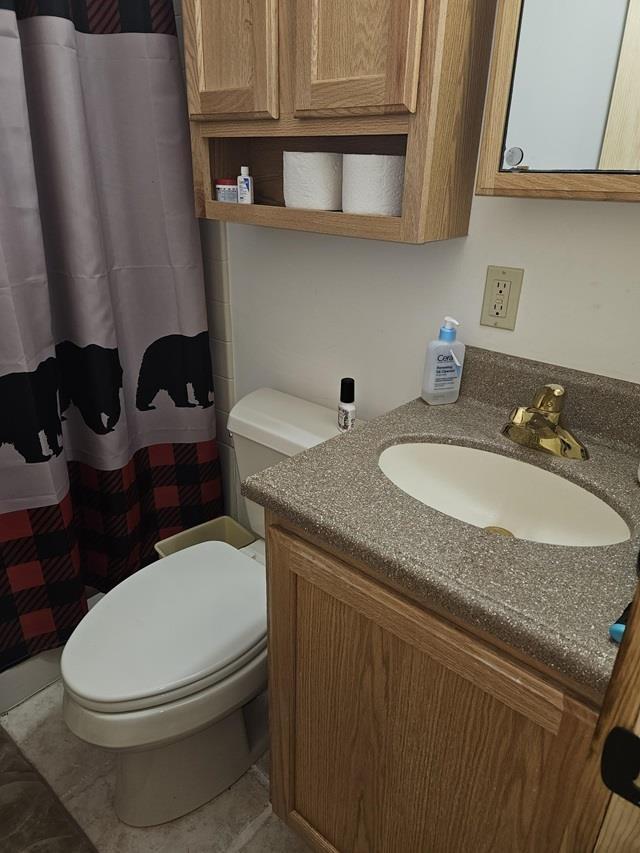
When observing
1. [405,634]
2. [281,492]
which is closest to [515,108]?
[281,492]

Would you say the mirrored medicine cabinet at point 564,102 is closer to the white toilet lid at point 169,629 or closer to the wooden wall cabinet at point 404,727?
the wooden wall cabinet at point 404,727

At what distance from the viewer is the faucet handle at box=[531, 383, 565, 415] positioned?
1.00 m

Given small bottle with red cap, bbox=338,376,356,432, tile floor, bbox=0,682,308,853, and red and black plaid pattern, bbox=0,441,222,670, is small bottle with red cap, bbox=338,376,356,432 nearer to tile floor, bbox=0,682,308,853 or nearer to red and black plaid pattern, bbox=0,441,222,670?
red and black plaid pattern, bbox=0,441,222,670

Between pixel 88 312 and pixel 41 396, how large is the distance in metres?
0.22

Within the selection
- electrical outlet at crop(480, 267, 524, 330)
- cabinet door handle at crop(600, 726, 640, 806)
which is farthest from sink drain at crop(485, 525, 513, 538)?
cabinet door handle at crop(600, 726, 640, 806)

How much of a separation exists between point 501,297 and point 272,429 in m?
0.57

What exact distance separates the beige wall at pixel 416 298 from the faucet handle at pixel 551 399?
85 millimetres

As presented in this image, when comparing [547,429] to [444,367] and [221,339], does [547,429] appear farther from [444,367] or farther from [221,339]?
[221,339]

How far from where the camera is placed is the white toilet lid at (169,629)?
107 centimetres

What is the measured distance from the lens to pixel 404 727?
83 centimetres

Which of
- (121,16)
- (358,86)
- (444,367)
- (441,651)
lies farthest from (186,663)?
(121,16)

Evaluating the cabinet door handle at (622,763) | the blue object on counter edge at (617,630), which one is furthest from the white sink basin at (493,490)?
the cabinet door handle at (622,763)

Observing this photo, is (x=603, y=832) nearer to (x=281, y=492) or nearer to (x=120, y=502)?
(x=281, y=492)

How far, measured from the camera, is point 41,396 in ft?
4.34
